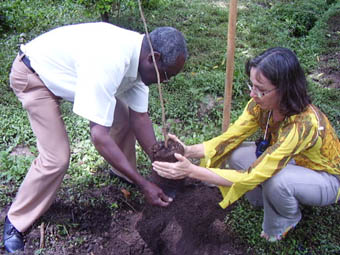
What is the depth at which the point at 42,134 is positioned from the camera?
2.35m

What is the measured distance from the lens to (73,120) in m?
3.87

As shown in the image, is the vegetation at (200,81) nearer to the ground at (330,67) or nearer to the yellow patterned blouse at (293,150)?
the ground at (330,67)

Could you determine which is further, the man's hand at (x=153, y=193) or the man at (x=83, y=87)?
the man's hand at (x=153, y=193)

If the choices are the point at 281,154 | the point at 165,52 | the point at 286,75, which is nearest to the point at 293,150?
the point at 281,154

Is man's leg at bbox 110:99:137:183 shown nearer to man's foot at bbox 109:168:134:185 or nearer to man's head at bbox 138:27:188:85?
man's foot at bbox 109:168:134:185

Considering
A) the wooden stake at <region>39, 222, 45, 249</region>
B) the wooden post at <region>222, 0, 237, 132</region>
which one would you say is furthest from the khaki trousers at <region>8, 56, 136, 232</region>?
the wooden post at <region>222, 0, 237, 132</region>

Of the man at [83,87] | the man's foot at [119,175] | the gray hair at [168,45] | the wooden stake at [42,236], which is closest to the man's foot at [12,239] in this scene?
the man at [83,87]

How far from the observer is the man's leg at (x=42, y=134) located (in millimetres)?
2328

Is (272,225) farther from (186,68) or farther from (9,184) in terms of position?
(186,68)

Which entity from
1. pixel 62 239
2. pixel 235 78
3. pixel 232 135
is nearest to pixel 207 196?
pixel 232 135

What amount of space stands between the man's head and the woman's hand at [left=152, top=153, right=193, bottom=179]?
51cm

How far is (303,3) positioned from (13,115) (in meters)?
5.72

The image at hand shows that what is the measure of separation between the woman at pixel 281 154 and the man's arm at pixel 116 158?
0.12 m

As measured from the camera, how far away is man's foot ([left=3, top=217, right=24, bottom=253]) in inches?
95.3
